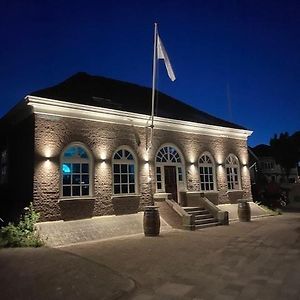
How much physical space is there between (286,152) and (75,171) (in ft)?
151

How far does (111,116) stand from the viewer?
13.9m

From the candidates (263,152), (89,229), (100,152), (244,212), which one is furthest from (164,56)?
(263,152)

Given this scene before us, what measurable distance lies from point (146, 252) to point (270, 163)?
166ft

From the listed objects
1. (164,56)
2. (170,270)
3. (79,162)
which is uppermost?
(164,56)

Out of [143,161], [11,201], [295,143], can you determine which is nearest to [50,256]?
[11,201]

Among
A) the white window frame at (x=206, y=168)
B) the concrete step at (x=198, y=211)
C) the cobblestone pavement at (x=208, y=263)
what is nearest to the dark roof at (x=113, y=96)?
the white window frame at (x=206, y=168)

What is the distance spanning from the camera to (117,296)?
4.93m

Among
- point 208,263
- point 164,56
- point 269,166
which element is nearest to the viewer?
point 208,263

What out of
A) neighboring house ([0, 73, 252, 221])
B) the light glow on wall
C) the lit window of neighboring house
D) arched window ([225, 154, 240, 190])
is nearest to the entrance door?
neighboring house ([0, 73, 252, 221])

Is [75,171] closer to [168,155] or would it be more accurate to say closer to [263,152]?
[168,155]

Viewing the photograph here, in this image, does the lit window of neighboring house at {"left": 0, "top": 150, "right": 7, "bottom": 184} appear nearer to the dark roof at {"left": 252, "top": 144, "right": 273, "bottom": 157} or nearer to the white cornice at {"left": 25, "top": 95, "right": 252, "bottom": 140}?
the white cornice at {"left": 25, "top": 95, "right": 252, "bottom": 140}

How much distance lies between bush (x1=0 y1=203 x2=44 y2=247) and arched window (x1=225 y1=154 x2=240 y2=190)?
39.8ft

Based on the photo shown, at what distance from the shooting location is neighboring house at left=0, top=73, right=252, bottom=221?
11883mm

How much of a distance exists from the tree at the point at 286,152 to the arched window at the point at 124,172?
42.9 meters
